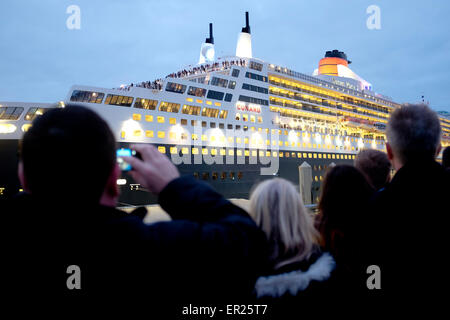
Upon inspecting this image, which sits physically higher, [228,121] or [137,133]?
[228,121]

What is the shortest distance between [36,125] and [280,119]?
3126 centimetres

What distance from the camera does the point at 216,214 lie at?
4.25 feet

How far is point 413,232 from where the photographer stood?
6.86 feet

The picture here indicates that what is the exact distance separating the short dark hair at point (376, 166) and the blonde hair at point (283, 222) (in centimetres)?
204

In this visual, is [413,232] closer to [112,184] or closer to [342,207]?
[342,207]

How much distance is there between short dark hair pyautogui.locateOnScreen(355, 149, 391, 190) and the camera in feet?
12.8

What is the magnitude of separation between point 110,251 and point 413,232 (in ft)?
6.29

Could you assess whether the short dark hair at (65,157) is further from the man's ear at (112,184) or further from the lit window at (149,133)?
the lit window at (149,133)

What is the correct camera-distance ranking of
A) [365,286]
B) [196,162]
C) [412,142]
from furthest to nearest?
[196,162] → [412,142] → [365,286]

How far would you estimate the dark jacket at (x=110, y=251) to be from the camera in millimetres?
1085

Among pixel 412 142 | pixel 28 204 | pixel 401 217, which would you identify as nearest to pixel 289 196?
pixel 401 217

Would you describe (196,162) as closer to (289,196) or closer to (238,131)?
(238,131)

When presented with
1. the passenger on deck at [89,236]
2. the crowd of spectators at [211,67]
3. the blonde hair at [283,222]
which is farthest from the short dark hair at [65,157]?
the crowd of spectators at [211,67]

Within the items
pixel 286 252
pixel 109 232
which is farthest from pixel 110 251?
pixel 286 252
